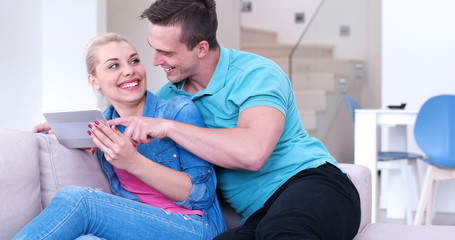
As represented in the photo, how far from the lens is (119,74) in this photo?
1758 millimetres

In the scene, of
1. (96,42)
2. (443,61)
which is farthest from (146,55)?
(96,42)

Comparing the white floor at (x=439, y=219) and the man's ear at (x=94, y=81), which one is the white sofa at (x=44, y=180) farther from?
the white floor at (x=439, y=219)

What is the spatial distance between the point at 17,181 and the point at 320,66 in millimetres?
4517

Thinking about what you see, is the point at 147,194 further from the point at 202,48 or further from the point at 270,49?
the point at 270,49

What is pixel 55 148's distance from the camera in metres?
1.66

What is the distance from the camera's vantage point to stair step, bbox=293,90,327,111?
222 inches

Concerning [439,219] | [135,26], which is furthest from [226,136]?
[135,26]

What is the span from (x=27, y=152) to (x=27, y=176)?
7 cm

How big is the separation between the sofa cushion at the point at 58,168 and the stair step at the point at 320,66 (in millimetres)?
4040

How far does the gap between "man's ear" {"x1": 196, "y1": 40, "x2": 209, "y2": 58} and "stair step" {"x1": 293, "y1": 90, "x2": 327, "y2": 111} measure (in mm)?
3897

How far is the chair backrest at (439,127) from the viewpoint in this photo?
355 cm

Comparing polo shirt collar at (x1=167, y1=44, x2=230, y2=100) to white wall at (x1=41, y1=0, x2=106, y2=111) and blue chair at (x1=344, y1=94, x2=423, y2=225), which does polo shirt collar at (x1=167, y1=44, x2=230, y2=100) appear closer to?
white wall at (x1=41, y1=0, x2=106, y2=111)

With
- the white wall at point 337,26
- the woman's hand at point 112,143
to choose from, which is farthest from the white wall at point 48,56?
the white wall at point 337,26

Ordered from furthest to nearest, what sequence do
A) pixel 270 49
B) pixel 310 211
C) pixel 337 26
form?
pixel 270 49 → pixel 337 26 → pixel 310 211
